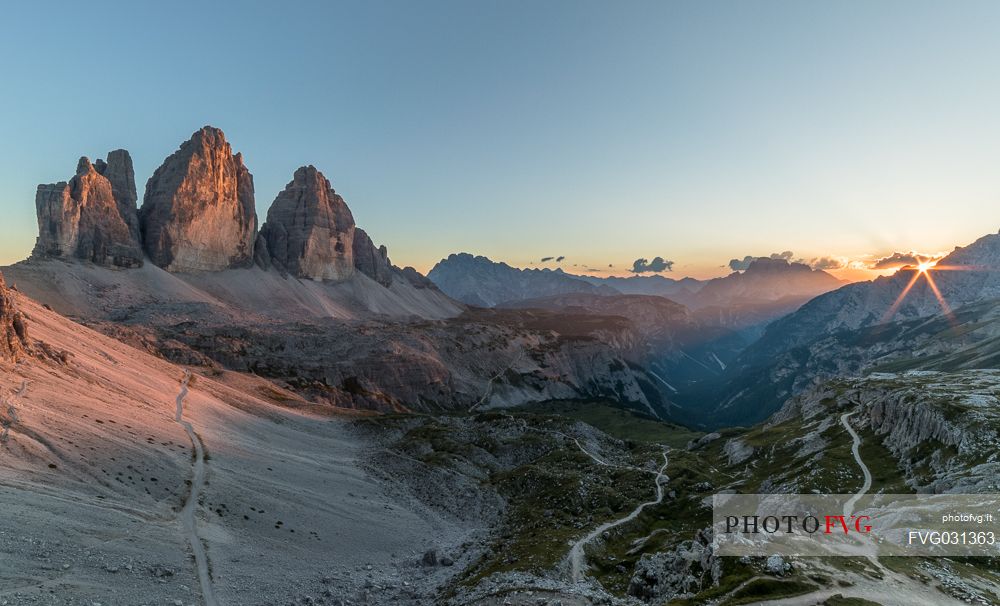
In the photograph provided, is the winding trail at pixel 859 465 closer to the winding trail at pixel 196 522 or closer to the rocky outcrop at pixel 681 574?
the rocky outcrop at pixel 681 574

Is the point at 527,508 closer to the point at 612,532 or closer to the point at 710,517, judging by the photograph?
the point at 612,532

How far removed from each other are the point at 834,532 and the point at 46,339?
117178mm

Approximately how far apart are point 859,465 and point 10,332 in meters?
119

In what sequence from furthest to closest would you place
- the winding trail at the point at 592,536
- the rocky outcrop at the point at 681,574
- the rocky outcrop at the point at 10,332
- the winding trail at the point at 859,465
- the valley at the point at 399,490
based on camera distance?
1. the rocky outcrop at the point at 10,332
2. the winding trail at the point at 859,465
3. the winding trail at the point at 592,536
4. the rocky outcrop at the point at 681,574
5. the valley at the point at 399,490

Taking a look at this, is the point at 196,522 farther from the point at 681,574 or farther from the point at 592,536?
the point at 681,574

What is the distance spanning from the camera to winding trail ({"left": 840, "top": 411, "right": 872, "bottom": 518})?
186ft

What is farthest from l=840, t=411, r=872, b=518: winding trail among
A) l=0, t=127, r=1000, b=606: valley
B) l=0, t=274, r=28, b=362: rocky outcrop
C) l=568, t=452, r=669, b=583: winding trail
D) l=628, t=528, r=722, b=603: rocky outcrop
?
l=0, t=274, r=28, b=362: rocky outcrop

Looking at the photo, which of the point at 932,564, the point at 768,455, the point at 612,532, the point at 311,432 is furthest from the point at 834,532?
the point at 311,432

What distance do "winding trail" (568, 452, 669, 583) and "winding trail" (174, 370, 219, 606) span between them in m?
31.9

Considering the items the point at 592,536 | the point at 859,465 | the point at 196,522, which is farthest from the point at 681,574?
the point at 196,522

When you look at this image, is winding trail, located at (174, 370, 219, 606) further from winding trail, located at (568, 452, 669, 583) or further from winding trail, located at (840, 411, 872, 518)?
winding trail, located at (840, 411, 872, 518)

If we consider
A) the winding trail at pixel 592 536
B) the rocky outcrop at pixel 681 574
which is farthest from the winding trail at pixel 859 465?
the winding trail at pixel 592 536

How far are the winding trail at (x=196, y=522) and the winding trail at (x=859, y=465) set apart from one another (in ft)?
197

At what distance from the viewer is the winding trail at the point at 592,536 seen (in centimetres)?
5299
